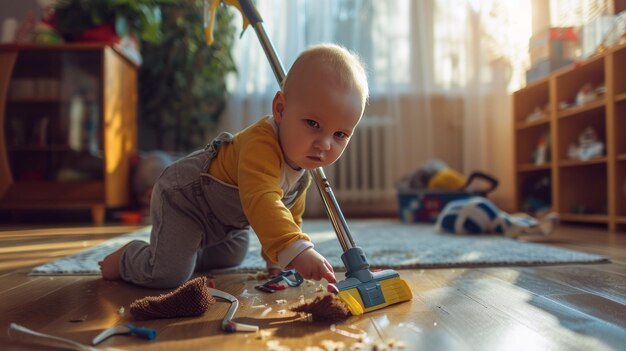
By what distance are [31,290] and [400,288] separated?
696 mm

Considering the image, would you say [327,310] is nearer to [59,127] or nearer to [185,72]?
[59,127]

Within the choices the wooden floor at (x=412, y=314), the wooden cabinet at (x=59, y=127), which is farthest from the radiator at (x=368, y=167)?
the wooden floor at (x=412, y=314)

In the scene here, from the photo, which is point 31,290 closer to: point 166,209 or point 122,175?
point 166,209

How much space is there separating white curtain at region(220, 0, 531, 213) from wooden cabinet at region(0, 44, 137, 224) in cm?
83

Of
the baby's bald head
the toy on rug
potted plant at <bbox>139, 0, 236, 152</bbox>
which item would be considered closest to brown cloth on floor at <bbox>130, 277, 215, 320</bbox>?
the baby's bald head

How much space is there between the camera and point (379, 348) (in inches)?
26.2

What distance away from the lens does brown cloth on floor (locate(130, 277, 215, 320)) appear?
0.82m

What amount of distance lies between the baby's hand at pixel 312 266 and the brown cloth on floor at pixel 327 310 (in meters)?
0.03

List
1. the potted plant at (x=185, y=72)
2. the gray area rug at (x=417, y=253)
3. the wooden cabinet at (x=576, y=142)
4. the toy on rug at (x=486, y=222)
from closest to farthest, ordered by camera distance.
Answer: the gray area rug at (x=417, y=253) → the toy on rug at (x=486, y=222) → the wooden cabinet at (x=576, y=142) → the potted plant at (x=185, y=72)

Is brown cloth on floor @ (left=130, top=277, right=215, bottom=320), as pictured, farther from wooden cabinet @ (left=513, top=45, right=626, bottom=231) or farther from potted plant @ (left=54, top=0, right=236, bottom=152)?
potted plant @ (left=54, top=0, right=236, bottom=152)

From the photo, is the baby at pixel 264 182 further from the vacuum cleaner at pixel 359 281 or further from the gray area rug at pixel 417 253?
the gray area rug at pixel 417 253

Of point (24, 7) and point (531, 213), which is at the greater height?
point (24, 7)

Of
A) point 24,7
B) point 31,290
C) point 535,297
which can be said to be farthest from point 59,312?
point 24,7

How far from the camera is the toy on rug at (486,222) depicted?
6.70ft
